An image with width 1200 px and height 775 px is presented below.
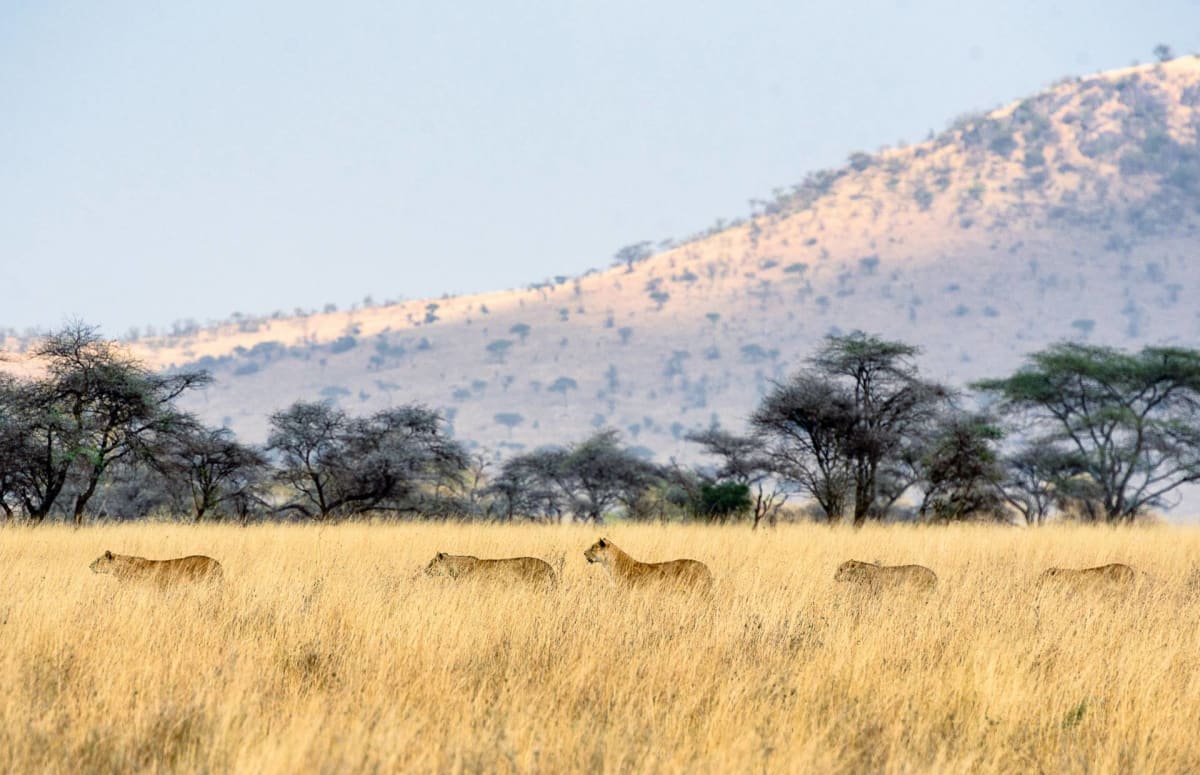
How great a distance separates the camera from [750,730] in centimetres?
477

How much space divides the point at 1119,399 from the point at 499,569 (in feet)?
91.1

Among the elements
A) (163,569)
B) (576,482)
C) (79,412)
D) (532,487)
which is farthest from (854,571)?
(532,487)

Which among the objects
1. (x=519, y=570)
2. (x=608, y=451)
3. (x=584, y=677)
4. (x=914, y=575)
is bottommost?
(x=608, y=451)

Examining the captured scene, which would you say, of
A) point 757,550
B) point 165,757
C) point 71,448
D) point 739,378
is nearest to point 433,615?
point 165,757

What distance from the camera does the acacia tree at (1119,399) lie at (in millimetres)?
31453

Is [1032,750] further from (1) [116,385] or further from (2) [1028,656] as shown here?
(1) [116,385]

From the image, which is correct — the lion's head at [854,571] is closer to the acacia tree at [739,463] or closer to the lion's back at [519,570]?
the lion's back at [519,570]

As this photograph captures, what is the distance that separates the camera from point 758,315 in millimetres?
174000

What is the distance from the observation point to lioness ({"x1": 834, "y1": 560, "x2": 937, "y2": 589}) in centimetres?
980

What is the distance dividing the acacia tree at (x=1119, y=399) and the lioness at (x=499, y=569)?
82.6 feet

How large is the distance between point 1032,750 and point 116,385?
722 inches

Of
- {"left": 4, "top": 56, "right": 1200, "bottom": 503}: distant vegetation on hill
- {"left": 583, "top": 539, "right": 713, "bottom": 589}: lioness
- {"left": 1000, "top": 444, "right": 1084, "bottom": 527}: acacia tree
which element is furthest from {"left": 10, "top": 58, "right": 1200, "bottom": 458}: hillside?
{"left": 583, "top": 539, "right": 713, "bottom": 589}: lioness

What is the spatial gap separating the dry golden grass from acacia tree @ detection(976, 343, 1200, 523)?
23774 millimetres

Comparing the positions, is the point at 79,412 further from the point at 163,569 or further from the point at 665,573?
the point at 665,573
